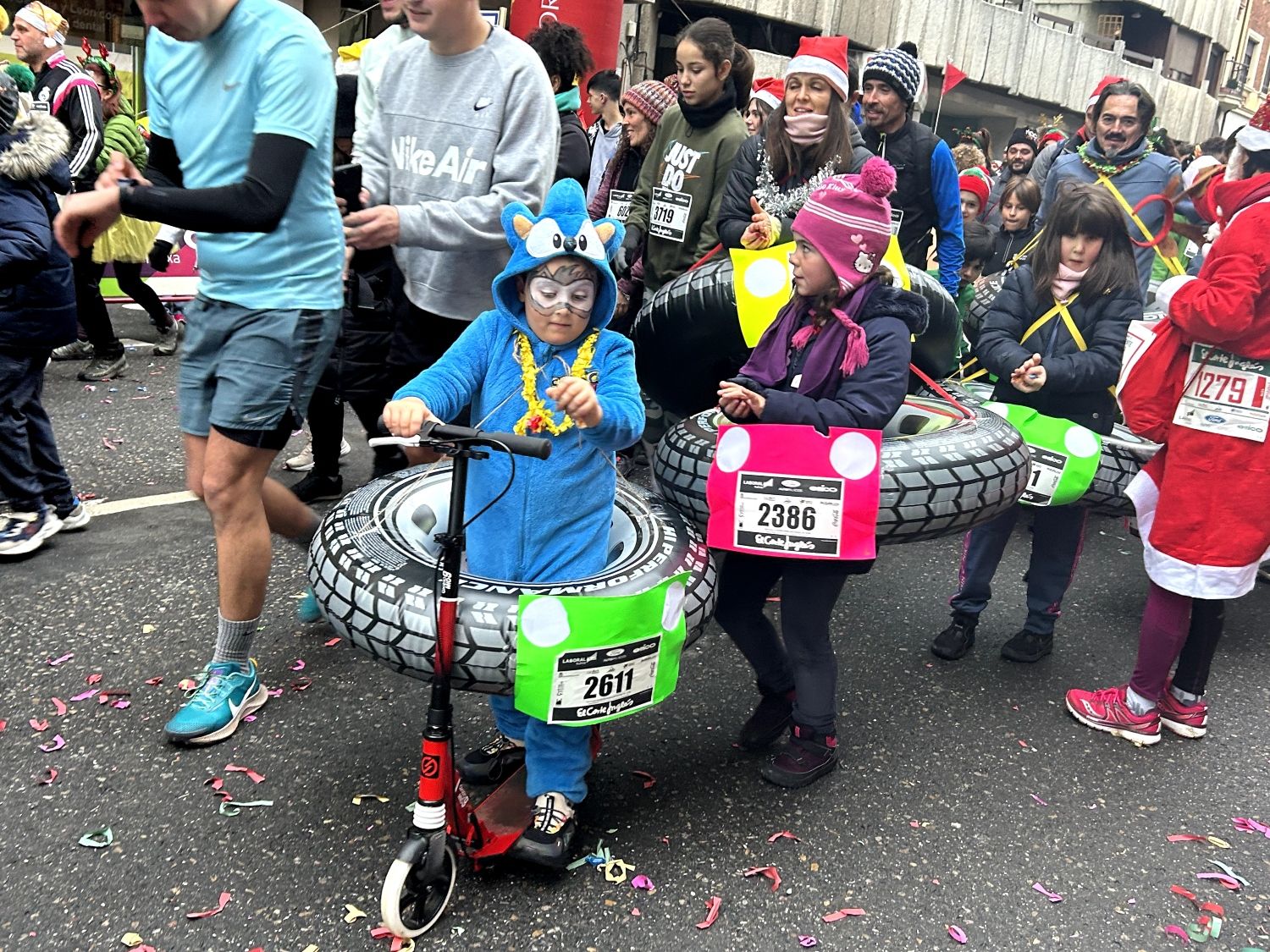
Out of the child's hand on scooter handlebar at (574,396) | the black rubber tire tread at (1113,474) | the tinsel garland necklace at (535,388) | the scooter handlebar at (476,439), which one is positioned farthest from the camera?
the black rubber tire tread at (1113,474)

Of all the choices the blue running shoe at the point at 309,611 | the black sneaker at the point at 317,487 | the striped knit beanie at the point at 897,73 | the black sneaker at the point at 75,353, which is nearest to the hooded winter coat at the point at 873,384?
the blue running shoe at the point at 309,611

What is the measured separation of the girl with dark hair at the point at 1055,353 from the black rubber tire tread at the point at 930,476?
1.58ft

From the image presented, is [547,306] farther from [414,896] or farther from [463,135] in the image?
[414,896]

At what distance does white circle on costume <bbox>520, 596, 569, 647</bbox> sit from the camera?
2359 mm

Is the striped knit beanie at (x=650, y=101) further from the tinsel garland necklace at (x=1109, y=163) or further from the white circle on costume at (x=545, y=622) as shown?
the white circle on costume at (x=545, y=622)

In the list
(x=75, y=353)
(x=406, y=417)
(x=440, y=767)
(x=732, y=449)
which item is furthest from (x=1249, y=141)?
(x=75, y=353)

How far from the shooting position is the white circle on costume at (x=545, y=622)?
7.74 ft

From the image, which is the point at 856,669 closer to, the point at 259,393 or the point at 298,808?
the point at 298,808

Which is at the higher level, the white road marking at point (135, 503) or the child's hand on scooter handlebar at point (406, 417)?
the child's hand on scooter handlebar at point (406, 417)

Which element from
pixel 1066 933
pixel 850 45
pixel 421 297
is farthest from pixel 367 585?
pixel 850 45

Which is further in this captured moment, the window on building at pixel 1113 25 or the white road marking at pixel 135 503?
the window on building at pixel 1113 25

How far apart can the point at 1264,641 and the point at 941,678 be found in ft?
5.63

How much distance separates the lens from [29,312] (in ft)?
13.7

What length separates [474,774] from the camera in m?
2.95
